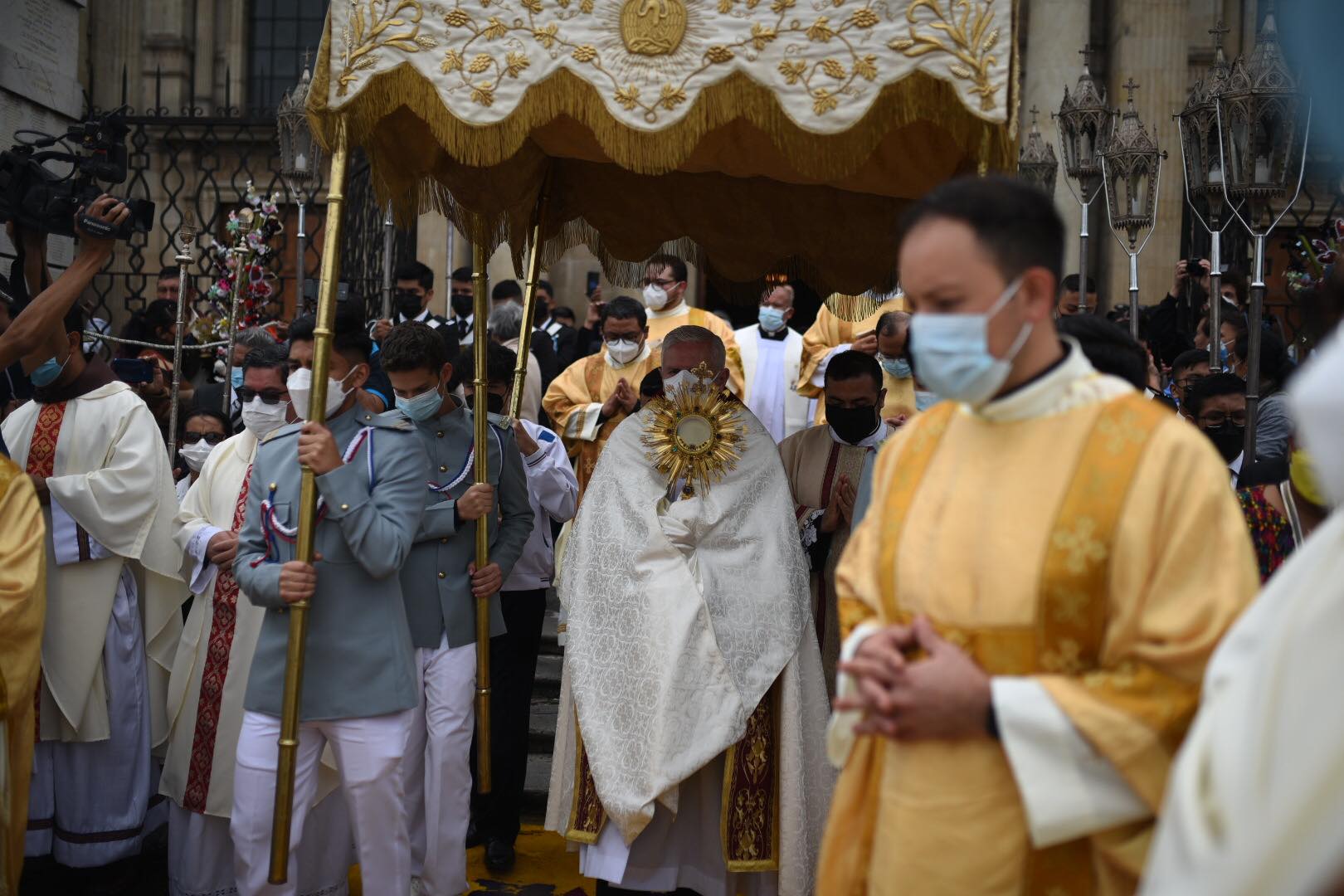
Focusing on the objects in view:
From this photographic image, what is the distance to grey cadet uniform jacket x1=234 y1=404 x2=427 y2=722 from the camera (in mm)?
4582

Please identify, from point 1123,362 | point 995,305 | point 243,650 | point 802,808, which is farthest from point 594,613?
point 995,305

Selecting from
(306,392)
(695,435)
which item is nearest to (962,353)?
(695,435)

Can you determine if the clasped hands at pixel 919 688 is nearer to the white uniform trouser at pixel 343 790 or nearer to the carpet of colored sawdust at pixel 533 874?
the white uniform trouser at pixel 343 790

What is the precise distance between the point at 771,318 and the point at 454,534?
447 cm

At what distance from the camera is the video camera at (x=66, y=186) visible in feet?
17.0

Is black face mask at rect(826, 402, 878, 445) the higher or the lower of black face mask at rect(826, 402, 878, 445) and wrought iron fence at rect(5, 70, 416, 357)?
the lower

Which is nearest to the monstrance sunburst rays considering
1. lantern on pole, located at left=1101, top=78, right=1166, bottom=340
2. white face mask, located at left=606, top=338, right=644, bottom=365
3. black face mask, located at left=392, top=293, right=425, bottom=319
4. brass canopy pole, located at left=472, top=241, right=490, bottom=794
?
brass canopy pole, located at left=472, top=241, right=490, bottom=794

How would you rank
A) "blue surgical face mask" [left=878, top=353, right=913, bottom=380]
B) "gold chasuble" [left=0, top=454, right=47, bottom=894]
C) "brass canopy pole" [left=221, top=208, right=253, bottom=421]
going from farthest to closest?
"brass canopy pole" [left=221, top=208, right=253, bottom=421]
"blue surgical face mask" [left=878, top=353, right=913, bottom=380]
"gold chasuble" [left=0, top=454, right=47, bottom=894]

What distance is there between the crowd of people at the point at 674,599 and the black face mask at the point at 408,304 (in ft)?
8.72

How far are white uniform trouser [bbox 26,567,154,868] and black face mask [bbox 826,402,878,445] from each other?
2937 mm

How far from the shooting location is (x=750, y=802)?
502 cm

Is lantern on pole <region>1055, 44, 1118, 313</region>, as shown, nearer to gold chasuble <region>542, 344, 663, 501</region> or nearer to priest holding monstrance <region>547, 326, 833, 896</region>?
gold chasuble <region>542, 344, 663, 501</region>

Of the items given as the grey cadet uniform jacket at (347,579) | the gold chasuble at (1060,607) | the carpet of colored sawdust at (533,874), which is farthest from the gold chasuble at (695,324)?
the gold chasuble at (1060,607)

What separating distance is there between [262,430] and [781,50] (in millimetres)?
2657
